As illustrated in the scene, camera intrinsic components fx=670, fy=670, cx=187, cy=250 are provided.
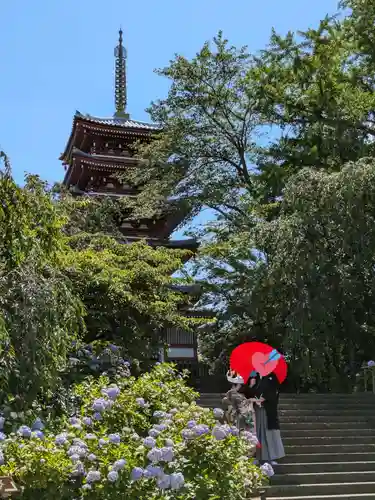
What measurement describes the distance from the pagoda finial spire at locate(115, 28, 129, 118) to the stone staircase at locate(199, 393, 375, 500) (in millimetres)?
16954

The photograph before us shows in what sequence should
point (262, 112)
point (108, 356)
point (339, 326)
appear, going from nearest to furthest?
point (108, 356), point (339, 326), point (262, 112)

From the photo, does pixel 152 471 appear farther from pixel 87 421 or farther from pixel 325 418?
pixel 325 418

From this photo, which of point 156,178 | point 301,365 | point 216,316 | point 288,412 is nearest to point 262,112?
point 156,178

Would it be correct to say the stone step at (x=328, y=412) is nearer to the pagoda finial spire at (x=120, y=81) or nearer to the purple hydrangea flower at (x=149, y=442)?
the purple hydrangea flower at (x=149, y=442)

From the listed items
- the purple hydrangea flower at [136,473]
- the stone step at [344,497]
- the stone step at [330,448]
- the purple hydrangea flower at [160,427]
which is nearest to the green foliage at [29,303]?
the purple hydrangea flower at [160,427]

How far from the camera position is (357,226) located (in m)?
14.2

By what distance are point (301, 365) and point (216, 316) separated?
5.57 metres

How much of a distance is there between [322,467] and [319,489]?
821 mm

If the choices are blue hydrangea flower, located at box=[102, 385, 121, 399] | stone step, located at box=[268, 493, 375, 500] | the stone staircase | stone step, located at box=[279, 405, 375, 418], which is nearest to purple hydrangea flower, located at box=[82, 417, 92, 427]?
blue hydrangea flower, located at box=[102, 385, 121, 399]

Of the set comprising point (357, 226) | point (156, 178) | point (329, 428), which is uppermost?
point (156, 178)

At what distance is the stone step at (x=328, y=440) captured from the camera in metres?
10.2

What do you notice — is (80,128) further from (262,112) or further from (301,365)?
(301,365)

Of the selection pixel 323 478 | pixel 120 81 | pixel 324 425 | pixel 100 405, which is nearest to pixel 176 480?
pixel 100 405

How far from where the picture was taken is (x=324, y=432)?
10781mm
